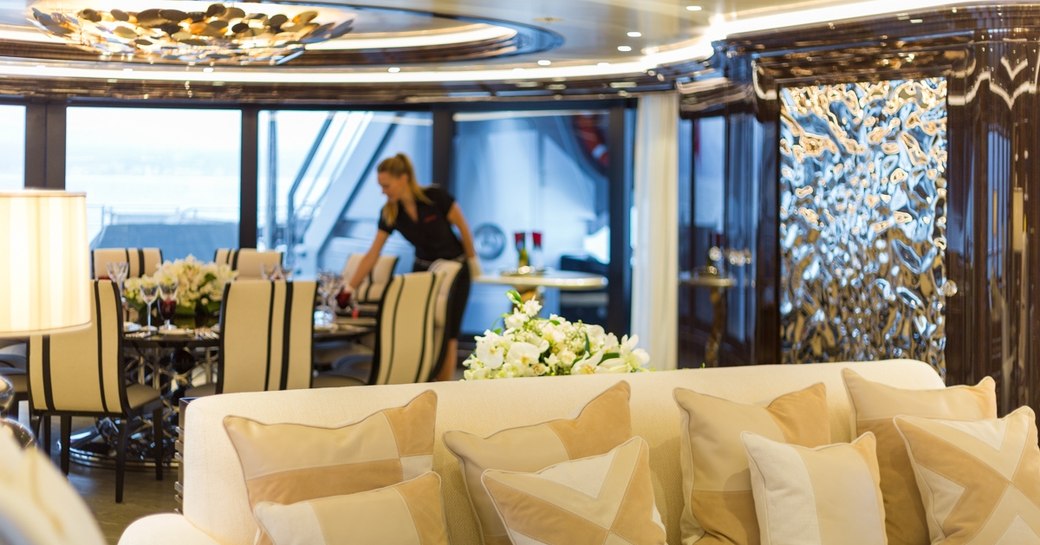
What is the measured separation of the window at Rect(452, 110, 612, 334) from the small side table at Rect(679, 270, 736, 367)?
79.3 inches

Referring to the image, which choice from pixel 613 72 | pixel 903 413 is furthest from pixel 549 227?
pixel 903 413

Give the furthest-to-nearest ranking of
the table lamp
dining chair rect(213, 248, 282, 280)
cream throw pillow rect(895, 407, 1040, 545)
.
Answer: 1. dining chair rect(213, 248, 282, 280)
2. cream throw pillow rect(895, 407, 1040, 545)
3. the table lamp

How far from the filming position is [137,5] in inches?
227

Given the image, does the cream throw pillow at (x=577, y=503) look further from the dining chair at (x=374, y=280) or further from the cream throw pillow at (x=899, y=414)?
the dining chair at (x=374, y=280)

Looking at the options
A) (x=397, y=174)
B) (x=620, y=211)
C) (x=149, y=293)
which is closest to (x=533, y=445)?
(x=149, y=293)

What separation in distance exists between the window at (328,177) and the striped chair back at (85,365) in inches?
188

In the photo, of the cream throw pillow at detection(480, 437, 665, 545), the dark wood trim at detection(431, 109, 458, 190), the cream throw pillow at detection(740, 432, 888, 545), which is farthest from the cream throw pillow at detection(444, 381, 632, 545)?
the dark wood trim at detection(431, 109, 458, 190)

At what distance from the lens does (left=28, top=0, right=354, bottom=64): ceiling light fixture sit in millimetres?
5008

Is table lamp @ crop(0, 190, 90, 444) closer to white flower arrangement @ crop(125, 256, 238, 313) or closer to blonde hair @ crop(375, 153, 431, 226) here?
white flower arrangement @ crop(125, 256, 238, 313)

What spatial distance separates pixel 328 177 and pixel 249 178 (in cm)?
67

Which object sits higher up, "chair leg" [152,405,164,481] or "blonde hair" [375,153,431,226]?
"blonde hair" [375,153,431,226]

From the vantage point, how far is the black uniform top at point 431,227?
7273mm

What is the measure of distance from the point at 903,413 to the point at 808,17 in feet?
11.3

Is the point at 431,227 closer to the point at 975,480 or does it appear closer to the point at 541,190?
the point at 541,190
